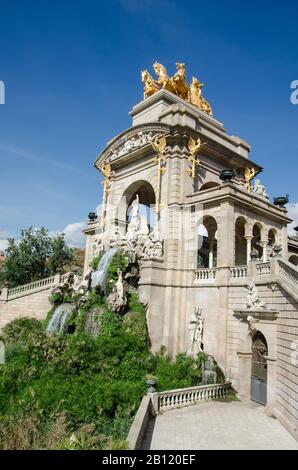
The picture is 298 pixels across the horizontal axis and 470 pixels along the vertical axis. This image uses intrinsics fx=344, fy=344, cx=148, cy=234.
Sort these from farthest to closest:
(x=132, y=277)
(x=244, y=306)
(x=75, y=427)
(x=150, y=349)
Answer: (x=132, y=277) < (x=150, y=349) < (x=244, y=306) < (x=75, y=427)

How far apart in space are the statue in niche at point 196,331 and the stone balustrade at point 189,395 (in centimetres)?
253

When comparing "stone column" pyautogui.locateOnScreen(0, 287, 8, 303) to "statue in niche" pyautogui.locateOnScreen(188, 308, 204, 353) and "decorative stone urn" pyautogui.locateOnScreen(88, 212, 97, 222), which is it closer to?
"decorative stone urn" pyautogui.locateOnScreen(88, 212, 97, 222)

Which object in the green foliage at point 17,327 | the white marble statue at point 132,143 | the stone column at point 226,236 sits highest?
the white marble statue at point 132,143

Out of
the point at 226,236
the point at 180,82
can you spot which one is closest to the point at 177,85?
the point at 180,82

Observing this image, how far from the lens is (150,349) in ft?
58.5

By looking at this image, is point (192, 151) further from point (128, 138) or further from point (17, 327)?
point (17, 327)

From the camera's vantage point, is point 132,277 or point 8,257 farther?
point 8,257

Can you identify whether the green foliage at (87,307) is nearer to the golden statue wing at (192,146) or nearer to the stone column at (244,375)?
the stone column at (244,375)

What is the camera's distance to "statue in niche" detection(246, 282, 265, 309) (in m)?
14.0

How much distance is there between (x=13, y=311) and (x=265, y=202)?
19.8 m

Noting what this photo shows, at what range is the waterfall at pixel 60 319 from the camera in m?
19.2

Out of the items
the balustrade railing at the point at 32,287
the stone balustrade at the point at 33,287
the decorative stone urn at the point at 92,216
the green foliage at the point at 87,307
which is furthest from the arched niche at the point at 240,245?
the balustrade railing at the point at 32,287

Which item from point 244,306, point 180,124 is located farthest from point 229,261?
point 180,124

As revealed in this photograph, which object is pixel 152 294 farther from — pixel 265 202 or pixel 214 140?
pixel 214 140
